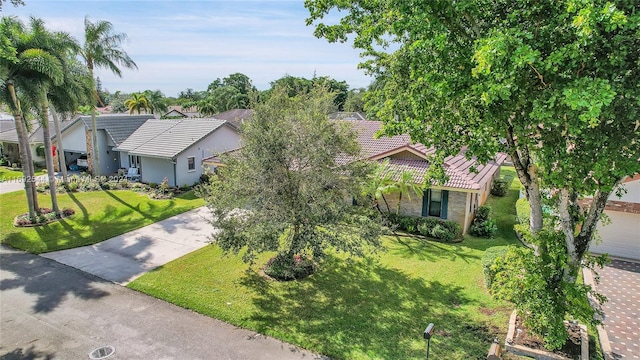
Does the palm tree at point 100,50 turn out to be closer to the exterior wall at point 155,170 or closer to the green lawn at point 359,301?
the exterior wall at point 155,170

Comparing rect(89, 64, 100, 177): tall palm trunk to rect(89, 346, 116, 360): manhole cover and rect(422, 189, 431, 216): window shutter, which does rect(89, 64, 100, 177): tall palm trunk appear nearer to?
rect(89, 346, 116, 360): manhole cover

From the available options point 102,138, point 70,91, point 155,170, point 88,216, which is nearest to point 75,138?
point 102,138

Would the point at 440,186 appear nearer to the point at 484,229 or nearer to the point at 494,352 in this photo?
the point at 484,229

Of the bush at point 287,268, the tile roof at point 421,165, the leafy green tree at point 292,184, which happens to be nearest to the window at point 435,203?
the tile roof at point 421,165

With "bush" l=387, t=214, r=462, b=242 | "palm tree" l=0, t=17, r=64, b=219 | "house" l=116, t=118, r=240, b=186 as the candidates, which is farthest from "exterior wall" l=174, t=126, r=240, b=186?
"bush" l=387, t=214, r=462, b=242

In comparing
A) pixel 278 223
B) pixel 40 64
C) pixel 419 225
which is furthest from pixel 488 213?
pixel 40 64

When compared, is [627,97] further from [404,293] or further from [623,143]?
[404,293]
